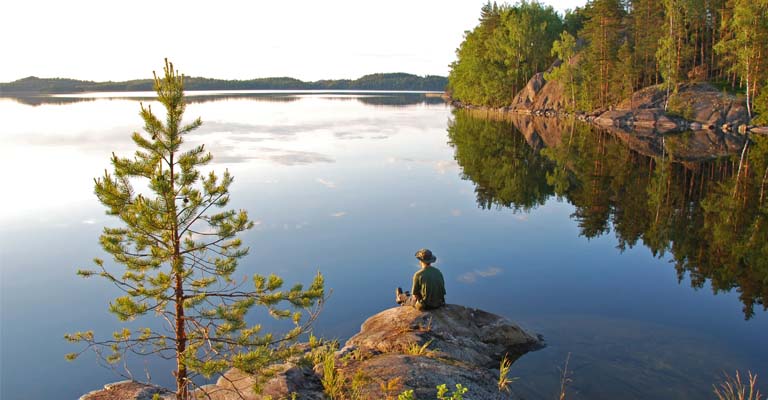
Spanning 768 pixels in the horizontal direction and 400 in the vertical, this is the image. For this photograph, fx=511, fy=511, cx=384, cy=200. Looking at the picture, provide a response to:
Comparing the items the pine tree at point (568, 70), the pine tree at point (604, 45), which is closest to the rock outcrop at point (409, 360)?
the pine tree at point (604, 45)

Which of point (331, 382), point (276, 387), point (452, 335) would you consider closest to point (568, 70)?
point (452, 335)

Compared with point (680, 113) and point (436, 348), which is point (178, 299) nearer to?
point (436, 348)

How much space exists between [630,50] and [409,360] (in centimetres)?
7262

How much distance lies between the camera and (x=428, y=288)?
11086 mm

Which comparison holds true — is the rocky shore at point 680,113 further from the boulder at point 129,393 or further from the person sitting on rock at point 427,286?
the boulder at point 129,393

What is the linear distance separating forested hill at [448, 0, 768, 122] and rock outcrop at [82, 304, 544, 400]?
50.2 m

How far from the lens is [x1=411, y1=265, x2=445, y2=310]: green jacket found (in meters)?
11.0

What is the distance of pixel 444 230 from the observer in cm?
2092

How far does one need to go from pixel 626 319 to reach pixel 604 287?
233 cm

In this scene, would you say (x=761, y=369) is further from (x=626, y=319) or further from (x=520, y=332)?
(x=520, y=332)

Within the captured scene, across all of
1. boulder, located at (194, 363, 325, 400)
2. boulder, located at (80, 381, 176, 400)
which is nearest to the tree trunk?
boulder, located at (194, 363, 325, 400)

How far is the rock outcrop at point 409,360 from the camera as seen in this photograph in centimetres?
780

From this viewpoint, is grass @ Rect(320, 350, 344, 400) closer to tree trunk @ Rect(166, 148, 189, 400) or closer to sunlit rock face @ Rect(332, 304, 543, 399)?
sunlit rock face @ Rect(332, 304, 543, 399)

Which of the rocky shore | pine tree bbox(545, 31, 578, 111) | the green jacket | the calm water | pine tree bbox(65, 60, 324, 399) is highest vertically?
pine tree bbox(545, 31, 578, 111)
